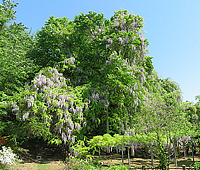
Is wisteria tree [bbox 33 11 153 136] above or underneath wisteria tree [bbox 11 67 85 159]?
above

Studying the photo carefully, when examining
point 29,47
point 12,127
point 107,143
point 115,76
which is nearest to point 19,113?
→ point 12,127

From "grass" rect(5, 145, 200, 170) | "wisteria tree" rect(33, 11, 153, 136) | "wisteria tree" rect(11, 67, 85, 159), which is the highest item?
"wisteria tree" rect(33, 11, 153, 136)

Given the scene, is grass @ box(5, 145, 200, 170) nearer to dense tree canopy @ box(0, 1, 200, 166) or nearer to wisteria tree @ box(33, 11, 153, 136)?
dense tree canopy @ box(0, 1, 200, 166)

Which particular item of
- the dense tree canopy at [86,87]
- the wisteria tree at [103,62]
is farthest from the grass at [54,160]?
the wisteria tree at [103,62]

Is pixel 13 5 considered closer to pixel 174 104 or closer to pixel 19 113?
pixel 19 113

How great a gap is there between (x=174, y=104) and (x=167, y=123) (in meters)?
1.61

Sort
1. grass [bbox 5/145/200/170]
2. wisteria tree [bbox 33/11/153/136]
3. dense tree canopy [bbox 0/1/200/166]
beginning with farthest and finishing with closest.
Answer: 1. wisteria tree [bbox 33/11/153/136]
2. grass [bbox 5/145/200/170]
3. dense tree canopy [bbox 0/1/200/166]

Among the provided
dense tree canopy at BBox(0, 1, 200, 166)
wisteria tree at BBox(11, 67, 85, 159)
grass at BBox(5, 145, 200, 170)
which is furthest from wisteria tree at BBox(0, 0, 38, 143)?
grass at BBox(5, 145, 200, 170)

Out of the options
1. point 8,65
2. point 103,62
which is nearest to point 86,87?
point 103,62

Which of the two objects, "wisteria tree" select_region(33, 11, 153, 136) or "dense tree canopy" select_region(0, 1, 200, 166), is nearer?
"dense tree canopy" select_region(0, 1, 200, 166)

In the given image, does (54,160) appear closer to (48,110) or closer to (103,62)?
(48,110)

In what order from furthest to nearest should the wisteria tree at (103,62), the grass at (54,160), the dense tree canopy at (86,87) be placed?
1. the wisteria tree at (103,62)
2. the grass at (54,160)
3. the dense tree canopy at (86,87)

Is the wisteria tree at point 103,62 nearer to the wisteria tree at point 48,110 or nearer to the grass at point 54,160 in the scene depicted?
the wisteria tree at point 48,110

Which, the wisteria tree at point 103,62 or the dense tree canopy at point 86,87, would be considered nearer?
the dense tree canopy at point 86,87
